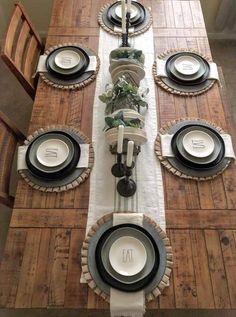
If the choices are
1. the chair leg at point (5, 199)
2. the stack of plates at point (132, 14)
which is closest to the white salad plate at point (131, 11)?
the stack of plates at point (132, 14)

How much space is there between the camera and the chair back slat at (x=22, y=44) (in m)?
1.55

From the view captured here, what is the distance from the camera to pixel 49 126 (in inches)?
52.0

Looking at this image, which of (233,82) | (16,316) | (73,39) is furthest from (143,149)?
(233,82)

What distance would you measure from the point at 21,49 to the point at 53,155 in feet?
2.42

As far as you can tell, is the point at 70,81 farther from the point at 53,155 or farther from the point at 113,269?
the point at 113,269

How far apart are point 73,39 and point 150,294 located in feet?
4.44

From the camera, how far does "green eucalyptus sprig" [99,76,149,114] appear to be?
1216 mm

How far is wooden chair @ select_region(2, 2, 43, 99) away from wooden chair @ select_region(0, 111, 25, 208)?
26 centimetres

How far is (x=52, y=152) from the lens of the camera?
48.6 inches

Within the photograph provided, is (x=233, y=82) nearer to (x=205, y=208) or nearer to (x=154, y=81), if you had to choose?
(x=154, y=81)

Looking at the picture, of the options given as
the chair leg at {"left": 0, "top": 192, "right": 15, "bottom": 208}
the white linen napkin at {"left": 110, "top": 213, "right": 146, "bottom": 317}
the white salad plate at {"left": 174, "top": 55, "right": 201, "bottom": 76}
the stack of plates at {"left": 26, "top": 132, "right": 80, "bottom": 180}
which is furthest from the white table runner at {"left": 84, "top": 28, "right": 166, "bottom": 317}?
the chair leg at {"left": 0, "top": 192, "right": 15, "bottom": 208}

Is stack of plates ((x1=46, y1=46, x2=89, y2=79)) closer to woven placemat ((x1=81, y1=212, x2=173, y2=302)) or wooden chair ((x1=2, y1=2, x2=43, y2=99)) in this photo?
wooden chair ((x1=2, y1=2, x2=43, y2=99))

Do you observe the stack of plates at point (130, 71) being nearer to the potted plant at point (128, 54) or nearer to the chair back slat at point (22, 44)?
the potted plant at point (128, 54)

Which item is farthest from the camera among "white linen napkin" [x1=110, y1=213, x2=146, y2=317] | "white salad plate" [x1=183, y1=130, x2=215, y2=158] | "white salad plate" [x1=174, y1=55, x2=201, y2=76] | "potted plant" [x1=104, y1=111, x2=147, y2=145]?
"white salad plate" [x1=174, y1=55, x2=201, y2=76]
